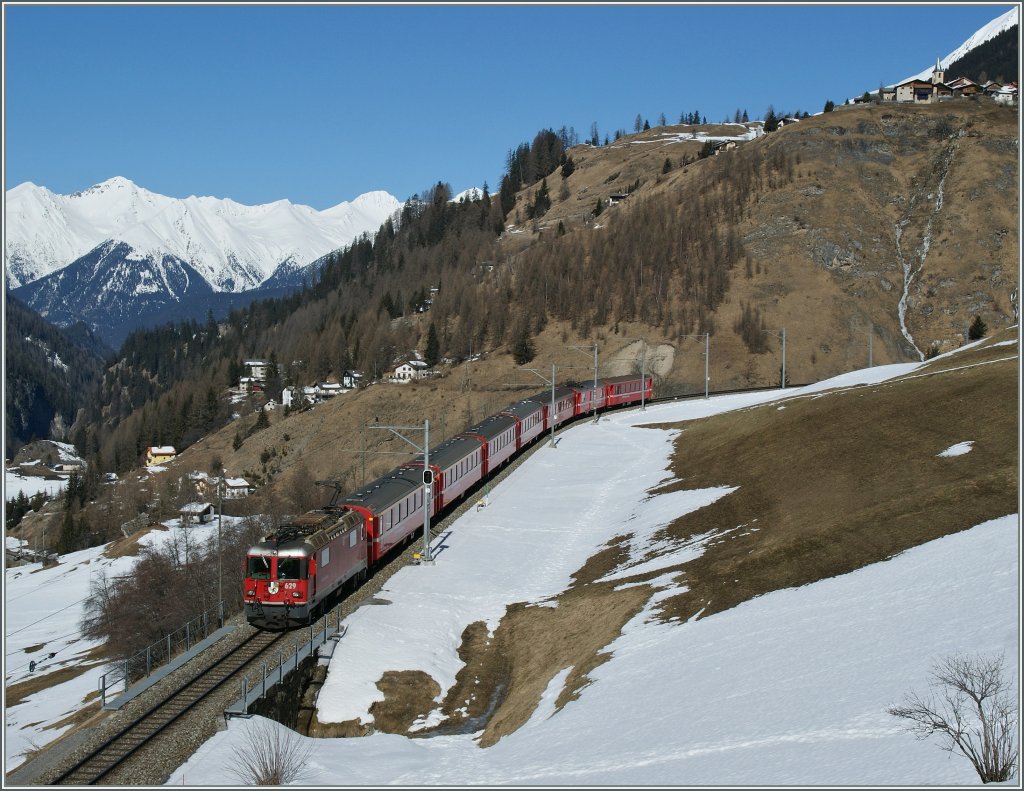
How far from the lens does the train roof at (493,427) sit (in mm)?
60444

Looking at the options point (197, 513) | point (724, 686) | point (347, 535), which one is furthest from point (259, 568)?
point (197, 513)

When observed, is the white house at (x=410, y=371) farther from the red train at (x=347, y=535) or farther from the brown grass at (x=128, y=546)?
the red train at (x=347, y=535)

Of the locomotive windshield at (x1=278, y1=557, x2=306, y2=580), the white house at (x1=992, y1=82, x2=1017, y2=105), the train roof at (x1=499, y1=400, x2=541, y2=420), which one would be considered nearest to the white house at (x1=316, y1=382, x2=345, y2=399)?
the train roof at (x1=499, y1=400, x2=541, y2=420)

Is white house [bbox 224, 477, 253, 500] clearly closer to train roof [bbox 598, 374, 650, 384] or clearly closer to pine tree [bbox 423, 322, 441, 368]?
pine tree [bbox 423, 322, 441, 368]

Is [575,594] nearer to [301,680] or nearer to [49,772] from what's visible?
[301,680]

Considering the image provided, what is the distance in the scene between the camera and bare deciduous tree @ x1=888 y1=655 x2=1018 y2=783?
48.1 ft

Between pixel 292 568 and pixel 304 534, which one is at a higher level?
pixel 304 534

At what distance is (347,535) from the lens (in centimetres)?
3409

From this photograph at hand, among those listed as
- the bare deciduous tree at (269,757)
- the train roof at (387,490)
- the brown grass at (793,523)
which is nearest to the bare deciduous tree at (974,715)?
the brown grass at (793,523)

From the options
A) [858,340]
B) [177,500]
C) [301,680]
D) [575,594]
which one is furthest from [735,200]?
[301,680]

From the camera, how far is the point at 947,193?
157 metres

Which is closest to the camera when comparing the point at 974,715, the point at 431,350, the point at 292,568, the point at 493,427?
the point at 974,715

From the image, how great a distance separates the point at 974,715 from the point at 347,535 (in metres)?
23.1

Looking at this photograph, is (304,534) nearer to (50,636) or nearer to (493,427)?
(493,427)
